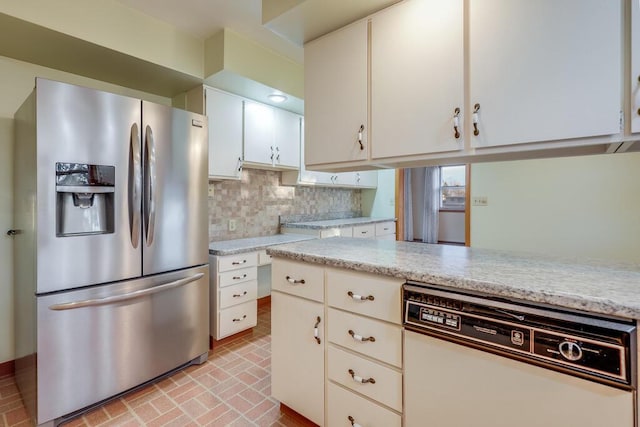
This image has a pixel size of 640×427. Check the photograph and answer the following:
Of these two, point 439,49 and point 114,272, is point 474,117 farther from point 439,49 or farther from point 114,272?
point 114,272

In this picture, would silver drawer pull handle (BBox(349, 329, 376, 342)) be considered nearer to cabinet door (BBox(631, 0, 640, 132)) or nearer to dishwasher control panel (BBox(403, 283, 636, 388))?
dishwasher control panel (BBox(403, 283, 636, 388))

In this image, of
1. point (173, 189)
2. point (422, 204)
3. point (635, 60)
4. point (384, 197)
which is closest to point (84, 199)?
point (173, 189)

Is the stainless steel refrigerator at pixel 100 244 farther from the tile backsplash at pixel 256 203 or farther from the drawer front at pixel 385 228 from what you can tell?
the drawer front at pixel 385 228

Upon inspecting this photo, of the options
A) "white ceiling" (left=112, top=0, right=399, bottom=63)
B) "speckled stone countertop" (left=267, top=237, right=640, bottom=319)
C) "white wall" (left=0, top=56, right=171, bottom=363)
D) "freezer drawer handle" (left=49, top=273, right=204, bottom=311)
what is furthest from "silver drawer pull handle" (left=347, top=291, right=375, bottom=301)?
A: "white wall" (left=0, top=56, right=171, bottom=363)

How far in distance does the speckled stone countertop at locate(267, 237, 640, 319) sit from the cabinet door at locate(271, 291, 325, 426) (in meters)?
0.27

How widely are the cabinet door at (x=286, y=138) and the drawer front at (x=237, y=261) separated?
3.46 feet

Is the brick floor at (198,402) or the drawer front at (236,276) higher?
the drawer front at (236,276)

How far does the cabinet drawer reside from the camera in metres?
4.02

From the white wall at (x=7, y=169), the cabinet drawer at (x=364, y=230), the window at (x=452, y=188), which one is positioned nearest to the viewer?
the white wall at (x=7, y=169)

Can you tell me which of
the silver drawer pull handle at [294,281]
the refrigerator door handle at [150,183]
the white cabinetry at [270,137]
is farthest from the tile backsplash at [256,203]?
the silver drawer pull handle at [294,281]

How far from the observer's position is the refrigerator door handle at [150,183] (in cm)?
185

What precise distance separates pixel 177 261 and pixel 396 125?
5.47 ft

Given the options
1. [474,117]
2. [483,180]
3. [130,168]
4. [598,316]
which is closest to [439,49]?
[474,117]

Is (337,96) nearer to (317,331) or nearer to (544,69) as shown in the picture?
(544,69)
